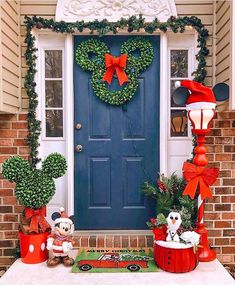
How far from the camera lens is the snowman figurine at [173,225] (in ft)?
7.92

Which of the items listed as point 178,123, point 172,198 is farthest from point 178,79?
point 172,198

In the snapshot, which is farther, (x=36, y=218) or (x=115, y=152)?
(x=115, y=152)

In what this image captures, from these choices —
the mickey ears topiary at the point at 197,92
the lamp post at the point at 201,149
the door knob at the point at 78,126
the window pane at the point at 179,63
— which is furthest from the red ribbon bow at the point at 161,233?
the window pane at the point at 179,63

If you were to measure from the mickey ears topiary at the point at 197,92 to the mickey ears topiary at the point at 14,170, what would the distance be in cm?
137

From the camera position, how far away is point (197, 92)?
2.50 m

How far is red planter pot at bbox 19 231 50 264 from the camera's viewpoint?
8.34ft

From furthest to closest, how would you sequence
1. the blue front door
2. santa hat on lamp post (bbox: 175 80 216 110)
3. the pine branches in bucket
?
the blue front door, the pine branches in bucket, santa hat on lamp post (bbox: 175 80 216 110)

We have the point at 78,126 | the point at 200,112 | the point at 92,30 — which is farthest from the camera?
the point at 78,126

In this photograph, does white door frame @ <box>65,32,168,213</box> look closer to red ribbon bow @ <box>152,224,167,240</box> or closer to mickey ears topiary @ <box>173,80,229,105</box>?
mickey ears topiary @ <box>173,80,229,105</box>

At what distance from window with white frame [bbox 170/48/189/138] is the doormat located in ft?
3.78

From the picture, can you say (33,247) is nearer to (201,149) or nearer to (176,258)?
(176,258)

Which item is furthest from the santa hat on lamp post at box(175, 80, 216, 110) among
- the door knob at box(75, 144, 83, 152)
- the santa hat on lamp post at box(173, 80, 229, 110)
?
the door knob at box(75, 144, 83, 152)

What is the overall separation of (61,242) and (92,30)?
1.88 m

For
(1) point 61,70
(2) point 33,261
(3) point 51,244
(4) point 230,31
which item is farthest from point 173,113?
(2) point 33,261
